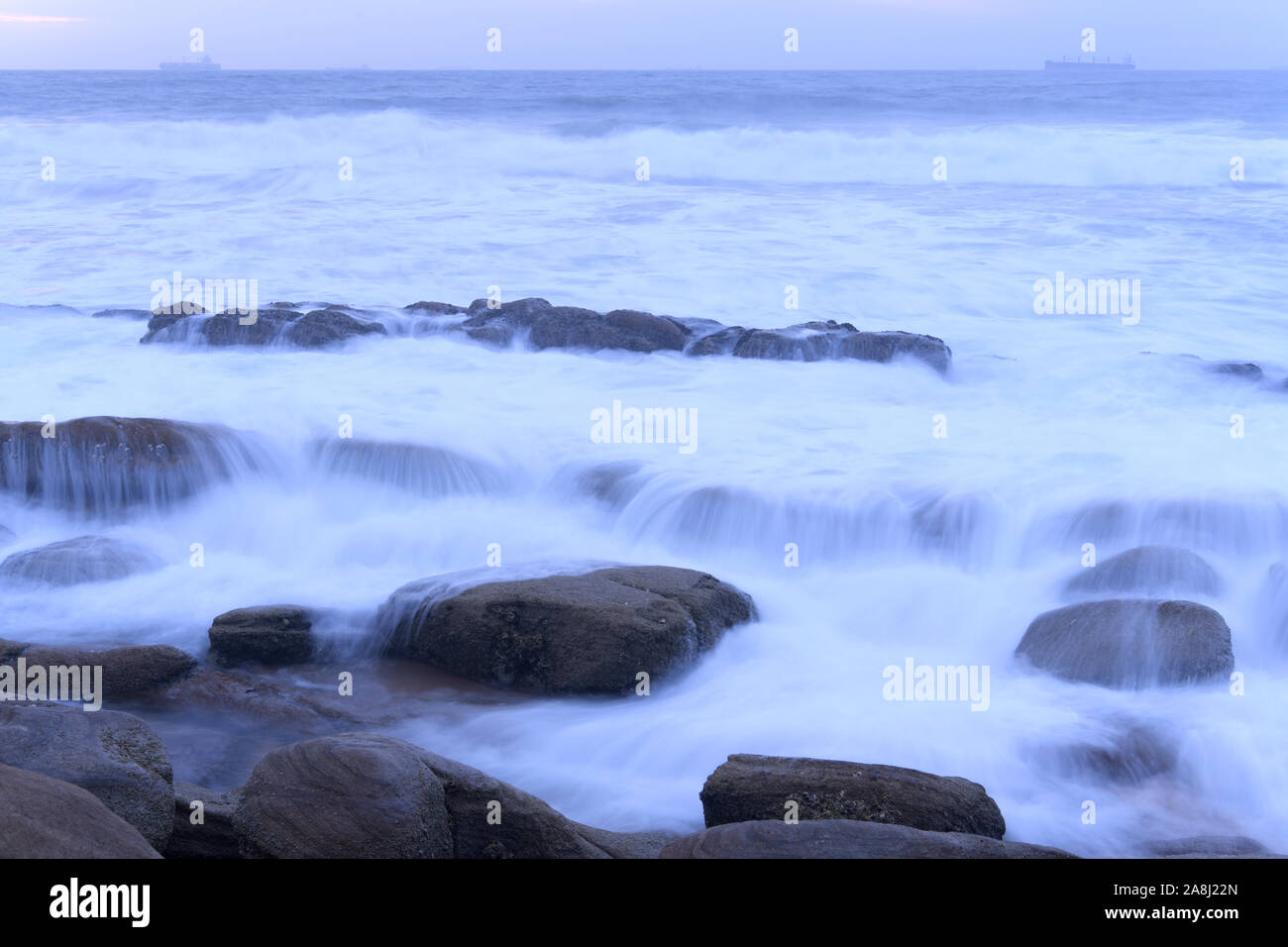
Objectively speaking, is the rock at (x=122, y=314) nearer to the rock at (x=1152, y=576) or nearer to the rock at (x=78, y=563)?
the rock at (x=78, y=563)

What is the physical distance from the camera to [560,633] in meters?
6.01

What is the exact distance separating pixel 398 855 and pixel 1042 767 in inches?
124

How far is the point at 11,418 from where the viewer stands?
971cm

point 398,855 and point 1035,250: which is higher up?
point 1035,250

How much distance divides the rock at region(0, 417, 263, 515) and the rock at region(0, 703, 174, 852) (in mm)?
4190

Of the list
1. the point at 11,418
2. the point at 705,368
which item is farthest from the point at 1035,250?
the point at 11,418

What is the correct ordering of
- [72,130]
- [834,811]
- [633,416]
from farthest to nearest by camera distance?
[72,130] < [633,416] < [834,811]

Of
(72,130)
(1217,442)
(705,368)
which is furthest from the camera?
(72,130)

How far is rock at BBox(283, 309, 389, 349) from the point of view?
1219 cm

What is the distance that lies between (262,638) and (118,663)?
71 centimetres

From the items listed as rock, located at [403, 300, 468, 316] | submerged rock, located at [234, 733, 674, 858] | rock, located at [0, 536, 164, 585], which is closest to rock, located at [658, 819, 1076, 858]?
submerged rock, located at [234, 733, 674, 858]

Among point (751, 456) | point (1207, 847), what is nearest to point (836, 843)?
point (1207, 847)
